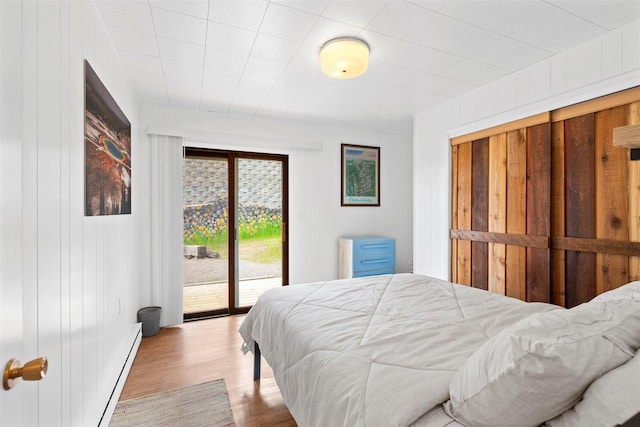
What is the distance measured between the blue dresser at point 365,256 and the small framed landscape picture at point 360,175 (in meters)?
0.63

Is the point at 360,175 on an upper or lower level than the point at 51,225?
upper

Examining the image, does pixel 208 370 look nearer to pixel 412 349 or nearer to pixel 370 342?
pixel 370 342

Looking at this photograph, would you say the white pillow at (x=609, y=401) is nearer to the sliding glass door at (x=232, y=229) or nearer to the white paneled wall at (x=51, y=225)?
the white paneled wall at (x=51, y=225)

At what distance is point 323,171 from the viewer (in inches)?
167

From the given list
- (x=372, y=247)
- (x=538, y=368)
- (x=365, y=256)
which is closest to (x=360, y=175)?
(x=372, y=247)

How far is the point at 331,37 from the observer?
81.1 inches

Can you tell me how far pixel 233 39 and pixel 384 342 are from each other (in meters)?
2.09

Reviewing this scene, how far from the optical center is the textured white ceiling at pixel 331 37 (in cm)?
178

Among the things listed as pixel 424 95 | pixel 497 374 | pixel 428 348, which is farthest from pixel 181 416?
pixel 424 95

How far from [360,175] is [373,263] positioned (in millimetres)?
1296

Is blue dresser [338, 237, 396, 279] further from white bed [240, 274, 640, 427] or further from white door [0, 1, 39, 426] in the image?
white door [0, 1, 39, 426]

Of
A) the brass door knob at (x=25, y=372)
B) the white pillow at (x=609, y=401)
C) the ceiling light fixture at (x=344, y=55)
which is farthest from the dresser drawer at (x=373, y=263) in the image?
the brass door knob at (x=25, y=372)

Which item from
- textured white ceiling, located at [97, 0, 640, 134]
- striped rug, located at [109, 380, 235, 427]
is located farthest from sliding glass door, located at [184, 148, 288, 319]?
striped rug, located at [109, 380, 235, 427]

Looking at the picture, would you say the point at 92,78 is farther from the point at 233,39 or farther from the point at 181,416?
the point at 181,416
